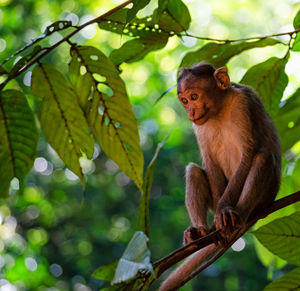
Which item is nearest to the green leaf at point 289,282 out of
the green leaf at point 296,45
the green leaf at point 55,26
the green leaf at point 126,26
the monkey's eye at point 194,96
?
the green leaf at point 296,45

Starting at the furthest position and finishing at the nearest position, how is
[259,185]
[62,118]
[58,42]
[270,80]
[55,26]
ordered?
[259,185], [270,80], [62,118], [55,26], [58,42]

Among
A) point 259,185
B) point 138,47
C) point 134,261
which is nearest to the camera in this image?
point 134,261

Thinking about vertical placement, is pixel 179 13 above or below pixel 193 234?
above

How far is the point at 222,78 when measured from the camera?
12.3 ft

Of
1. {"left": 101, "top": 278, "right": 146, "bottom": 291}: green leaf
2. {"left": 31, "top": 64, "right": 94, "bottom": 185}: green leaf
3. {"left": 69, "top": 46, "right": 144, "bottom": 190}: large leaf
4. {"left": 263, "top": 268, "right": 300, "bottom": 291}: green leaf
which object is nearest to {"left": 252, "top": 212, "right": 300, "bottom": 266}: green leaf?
{"left": 263, "top": 268, "right": 300, "bottom": 291}: green leaf

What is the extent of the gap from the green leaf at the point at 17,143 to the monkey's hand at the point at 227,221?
3.67 feet

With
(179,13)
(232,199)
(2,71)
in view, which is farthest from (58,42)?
(232,199)

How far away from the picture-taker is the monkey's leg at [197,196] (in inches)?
140

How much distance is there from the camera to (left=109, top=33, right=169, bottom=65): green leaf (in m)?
2.82

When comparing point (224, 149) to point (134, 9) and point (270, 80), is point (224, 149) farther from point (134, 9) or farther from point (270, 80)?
point (134, 9)

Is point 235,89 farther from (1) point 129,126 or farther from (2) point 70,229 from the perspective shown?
(2) point 70,229

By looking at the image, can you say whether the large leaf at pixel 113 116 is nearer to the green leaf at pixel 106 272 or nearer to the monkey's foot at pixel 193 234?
the green leaf at pixel 106 272

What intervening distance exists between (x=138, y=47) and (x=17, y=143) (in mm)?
840

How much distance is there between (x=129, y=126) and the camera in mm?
2578
